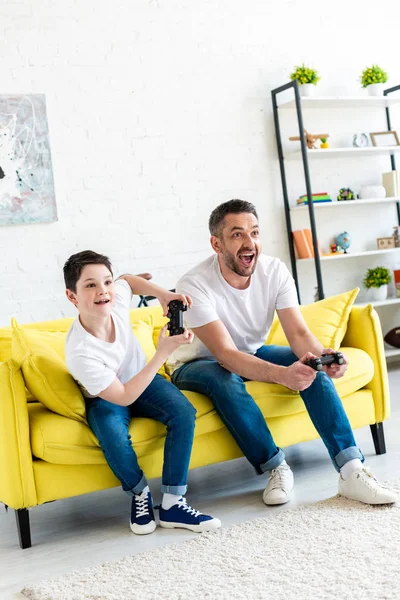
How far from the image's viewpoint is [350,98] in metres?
4.94

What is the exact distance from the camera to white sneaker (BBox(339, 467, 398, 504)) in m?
2.39

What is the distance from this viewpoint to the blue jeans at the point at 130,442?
8.16 ft

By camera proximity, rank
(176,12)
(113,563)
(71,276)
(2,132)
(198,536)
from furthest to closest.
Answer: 1. (176,12)
2. (2,132)
3. (71,276)
4. (198,536)
5. (113,563)

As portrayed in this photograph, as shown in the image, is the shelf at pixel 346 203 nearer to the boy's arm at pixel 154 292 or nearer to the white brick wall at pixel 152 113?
the white brick wall at pixel 152 113

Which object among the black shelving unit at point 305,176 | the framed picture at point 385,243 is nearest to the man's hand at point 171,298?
the black shelving unit at point 305,176

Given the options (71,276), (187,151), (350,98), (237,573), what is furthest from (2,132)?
(237,573)

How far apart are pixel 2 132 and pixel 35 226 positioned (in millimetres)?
527

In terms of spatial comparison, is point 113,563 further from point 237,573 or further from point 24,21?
point 24,21

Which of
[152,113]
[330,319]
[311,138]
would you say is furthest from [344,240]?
[330,319]

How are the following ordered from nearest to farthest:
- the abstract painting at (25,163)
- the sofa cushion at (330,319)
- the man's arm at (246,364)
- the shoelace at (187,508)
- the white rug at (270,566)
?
1. the white rug at (270,566)
2. the shoelace at (187,508)
3. the man's arm at (246,364)
4. the sofa cushion at (330,319)
5. the abstract painting at (25,163)

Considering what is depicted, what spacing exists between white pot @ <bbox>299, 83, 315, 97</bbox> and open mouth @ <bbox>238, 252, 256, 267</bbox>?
2384mm

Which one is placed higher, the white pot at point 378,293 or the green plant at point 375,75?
the green plant at point 375,75

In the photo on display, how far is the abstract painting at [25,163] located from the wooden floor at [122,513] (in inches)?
69.7

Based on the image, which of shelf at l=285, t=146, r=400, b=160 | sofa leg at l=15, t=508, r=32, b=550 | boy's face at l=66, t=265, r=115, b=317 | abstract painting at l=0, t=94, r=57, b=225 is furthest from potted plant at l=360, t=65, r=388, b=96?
sofa leg at l=15, t=508, r=32, b=550
